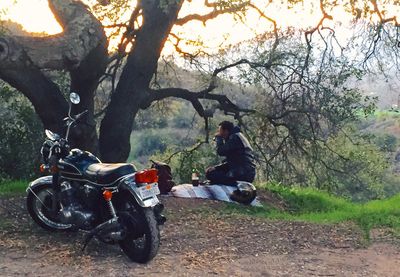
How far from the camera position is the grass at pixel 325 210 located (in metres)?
8.12

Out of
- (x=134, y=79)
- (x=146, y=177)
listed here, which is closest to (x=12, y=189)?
(x=134, y=79)

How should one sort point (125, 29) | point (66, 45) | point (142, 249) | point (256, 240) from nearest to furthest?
1. point (142, 249)
2. point (256, 240)
3. point (66, 45)
4. point (125, 29)

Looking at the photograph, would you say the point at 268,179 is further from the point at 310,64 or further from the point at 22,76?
the point at 22,76

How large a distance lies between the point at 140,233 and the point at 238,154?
429 cm

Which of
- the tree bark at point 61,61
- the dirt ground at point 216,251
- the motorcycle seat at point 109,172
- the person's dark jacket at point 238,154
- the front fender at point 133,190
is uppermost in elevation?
the tree bark at point 61,61

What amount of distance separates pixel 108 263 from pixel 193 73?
10.00m

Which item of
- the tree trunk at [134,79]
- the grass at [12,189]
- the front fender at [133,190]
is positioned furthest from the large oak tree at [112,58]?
the front fender at [133,190]

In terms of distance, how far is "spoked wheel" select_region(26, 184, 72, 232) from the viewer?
270 inches

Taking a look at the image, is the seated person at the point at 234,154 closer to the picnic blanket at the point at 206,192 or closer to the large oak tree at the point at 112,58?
the picnic blanket at the point at 206,192

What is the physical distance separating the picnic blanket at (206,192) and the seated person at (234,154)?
8.0 inches

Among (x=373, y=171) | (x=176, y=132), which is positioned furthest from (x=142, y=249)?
(x=176, y=132)

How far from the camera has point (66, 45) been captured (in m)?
8.09

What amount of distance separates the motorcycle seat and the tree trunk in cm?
464

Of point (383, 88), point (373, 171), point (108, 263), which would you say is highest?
point (383, 88)
